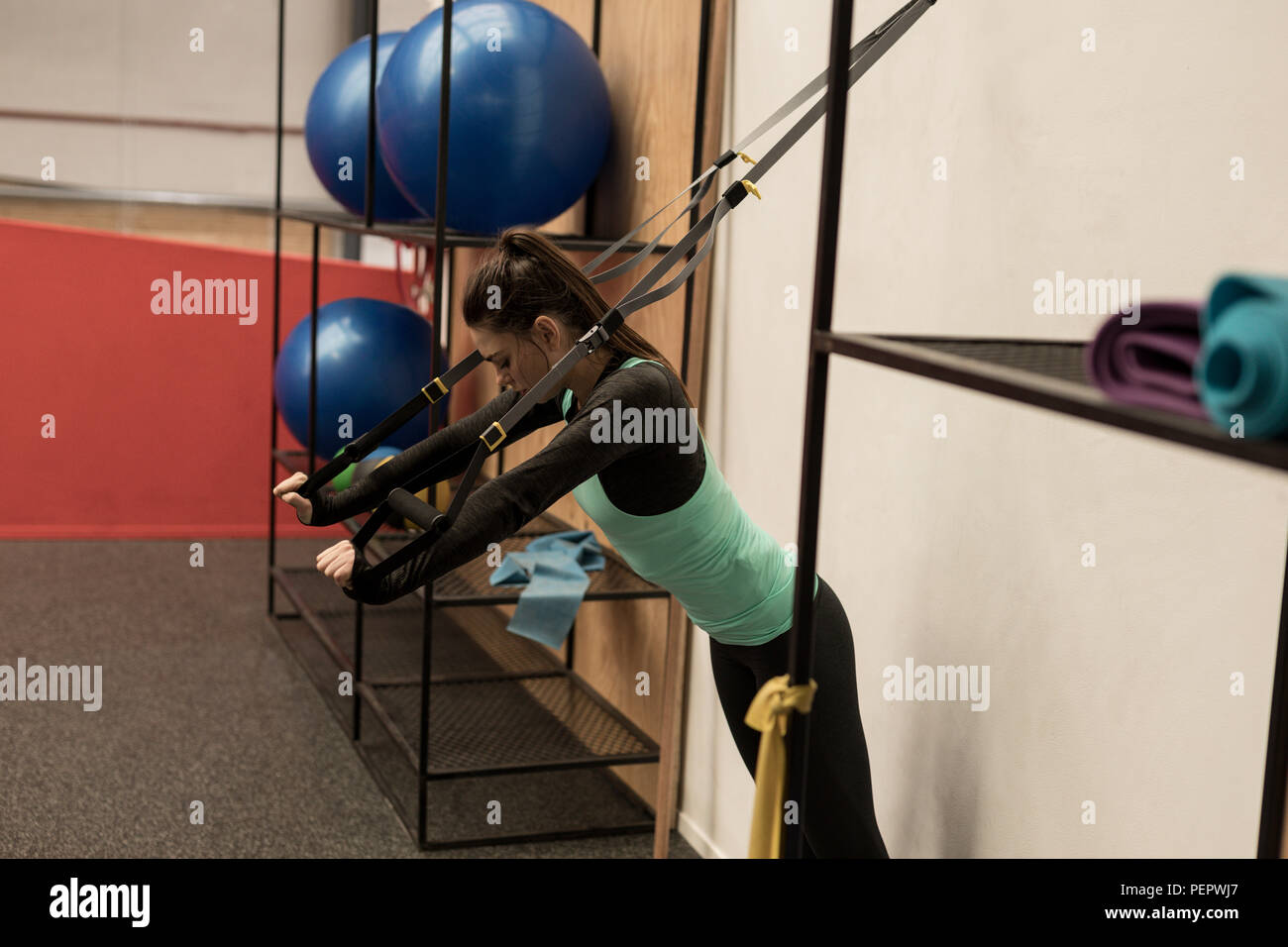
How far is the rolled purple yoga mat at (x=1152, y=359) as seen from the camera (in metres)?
0.77

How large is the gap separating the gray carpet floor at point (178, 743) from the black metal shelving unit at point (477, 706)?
2.0 inches

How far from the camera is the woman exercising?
1763 mm

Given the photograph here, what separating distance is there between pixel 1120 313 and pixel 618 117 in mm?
2263

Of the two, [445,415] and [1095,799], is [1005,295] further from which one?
[445,415]

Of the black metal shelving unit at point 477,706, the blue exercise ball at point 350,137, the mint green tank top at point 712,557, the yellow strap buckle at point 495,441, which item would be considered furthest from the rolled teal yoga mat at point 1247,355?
the blue exercise ball at point 350,137

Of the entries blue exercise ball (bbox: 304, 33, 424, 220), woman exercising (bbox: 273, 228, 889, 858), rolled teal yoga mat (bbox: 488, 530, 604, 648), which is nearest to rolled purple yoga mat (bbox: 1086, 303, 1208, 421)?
woman exercising (bbox: 273, 228, 889, 858)

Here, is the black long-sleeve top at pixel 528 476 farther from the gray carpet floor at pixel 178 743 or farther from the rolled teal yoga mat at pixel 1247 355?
the gray carpet floor at pixel 178 743

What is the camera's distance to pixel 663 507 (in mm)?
1789

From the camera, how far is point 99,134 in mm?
6039

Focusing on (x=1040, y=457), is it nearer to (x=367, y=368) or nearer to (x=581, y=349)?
(x=581, y=349)

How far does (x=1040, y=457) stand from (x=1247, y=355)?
934 millimetres

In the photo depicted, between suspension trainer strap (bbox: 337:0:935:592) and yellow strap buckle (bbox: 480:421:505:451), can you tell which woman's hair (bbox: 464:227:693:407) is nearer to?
suspension trainer strap (bbox: 337:0:935:592)

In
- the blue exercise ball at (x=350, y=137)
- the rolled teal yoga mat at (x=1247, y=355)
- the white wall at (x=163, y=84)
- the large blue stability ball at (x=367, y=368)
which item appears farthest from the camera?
the white wall at (x=163, y=84)

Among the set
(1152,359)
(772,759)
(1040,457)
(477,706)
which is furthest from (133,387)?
(1152,359)
